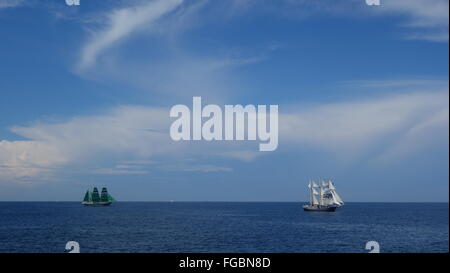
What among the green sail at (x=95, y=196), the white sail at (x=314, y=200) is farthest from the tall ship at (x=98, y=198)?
the white sail at (x=314, y=200)

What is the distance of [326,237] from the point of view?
46.0 metres

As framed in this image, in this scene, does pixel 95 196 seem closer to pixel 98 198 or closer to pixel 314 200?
pixel 98 198

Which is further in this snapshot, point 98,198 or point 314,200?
point 98,198

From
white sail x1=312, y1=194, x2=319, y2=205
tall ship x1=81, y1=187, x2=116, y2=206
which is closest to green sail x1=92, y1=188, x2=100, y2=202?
tall ship x1=81, y1=187, x2=116, y2=206

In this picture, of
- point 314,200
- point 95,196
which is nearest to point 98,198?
point 95,196

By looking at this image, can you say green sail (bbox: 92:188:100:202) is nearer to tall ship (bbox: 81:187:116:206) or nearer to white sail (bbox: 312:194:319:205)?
tall ship (bbox: 81:187:116:206)

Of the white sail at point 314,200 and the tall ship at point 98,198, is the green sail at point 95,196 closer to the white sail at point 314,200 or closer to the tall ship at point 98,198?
the tall ship at point 98,198
